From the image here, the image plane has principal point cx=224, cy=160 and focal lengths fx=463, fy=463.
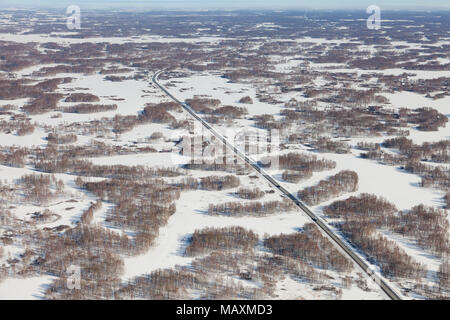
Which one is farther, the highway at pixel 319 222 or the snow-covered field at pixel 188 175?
the snow-covered field at pixel 188 175

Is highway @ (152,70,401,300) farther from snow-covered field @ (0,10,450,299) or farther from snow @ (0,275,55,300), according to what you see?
snow @ (0,275,55,300)

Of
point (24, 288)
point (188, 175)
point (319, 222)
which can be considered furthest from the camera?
point (188, 175)

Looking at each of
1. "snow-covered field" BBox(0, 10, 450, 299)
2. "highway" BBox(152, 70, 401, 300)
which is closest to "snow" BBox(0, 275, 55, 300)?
"snow-covered field" BBox(0, 10, 450, 299)

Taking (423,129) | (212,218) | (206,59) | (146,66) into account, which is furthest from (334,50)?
(212,218)

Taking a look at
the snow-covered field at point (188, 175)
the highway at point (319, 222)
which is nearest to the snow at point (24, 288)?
the snow-covered field at point (188, 175)

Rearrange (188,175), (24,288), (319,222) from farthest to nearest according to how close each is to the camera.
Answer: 1. (188,175)
2. (319,222)
3. (24,288)

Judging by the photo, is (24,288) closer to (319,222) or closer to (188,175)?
(319,222)

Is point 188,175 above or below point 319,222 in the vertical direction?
above

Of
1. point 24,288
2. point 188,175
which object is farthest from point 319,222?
point 24,288

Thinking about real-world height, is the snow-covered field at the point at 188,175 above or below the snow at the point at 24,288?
above

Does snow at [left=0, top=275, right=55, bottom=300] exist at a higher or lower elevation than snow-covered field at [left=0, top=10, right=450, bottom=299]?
lower

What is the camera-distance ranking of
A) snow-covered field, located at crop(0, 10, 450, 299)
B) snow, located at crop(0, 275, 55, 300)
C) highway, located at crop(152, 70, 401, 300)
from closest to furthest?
snow, located at crop(0, 275, 55, 300) < highway, located at crop(152, 70, 401, 300) < snow-covered field, located at crop(0, 10, 450, 299)

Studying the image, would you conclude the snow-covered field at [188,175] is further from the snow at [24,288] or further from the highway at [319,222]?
the highway at [319,222]

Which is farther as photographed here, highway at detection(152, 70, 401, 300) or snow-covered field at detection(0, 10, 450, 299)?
snow-covered field at detection(0, 10, 450, 299)
